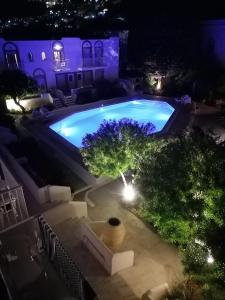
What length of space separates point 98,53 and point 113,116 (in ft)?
33.9

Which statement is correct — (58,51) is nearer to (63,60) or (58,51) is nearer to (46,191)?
(63,60)

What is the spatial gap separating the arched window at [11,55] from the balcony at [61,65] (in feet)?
14.6

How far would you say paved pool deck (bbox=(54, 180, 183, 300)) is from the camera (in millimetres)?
10031

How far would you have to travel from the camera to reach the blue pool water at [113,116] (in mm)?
25781

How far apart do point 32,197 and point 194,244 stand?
26.9 feet

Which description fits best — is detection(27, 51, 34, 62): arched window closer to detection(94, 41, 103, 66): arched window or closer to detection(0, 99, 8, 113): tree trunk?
detection(0, 99, 8, 113): tree trunk

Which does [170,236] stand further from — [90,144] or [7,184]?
[7,184]

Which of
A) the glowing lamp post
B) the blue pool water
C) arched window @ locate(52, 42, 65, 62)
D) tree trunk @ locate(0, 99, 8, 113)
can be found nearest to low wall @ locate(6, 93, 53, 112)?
tree trunk @ locate(0, 99, 8, 113)

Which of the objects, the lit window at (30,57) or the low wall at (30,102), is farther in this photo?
the lit window at (30,57)

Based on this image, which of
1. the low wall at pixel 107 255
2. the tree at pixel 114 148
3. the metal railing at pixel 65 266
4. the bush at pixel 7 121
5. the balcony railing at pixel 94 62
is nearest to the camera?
the metal railing at pixel 65 266

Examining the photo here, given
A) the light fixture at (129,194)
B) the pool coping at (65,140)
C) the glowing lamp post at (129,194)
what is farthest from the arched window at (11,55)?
the light fixture at (129,194)

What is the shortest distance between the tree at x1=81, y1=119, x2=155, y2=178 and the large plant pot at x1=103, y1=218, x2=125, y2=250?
3057 mm

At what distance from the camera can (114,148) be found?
13.2m

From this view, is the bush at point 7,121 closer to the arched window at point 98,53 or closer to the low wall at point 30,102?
the low wall at point 30,102
